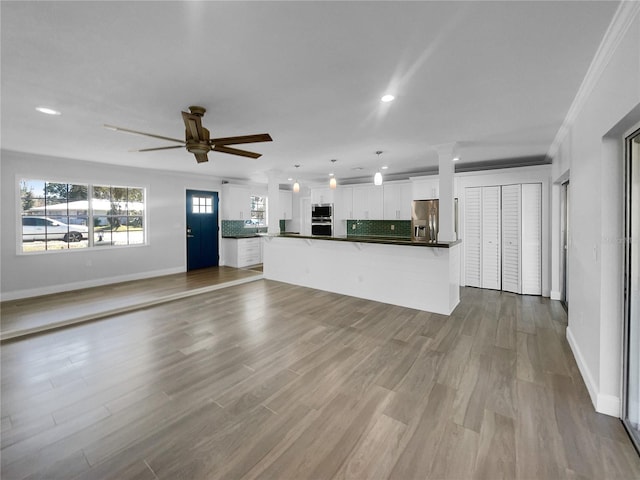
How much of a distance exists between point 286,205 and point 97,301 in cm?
614

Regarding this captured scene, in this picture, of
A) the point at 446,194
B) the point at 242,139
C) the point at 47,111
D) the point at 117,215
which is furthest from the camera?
the point at 117,215

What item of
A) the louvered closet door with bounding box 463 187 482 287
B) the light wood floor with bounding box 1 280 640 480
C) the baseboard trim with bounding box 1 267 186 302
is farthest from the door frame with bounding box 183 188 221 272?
the louvered closet door with bounding box 463 187 482 287

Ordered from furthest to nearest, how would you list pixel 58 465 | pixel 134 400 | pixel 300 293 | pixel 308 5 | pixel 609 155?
pixel 300 293 → pixel 134 400 → pixel 609 155 → pixel 58 465 → pixel 308 5

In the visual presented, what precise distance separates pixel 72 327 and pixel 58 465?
Answer: 2.71m

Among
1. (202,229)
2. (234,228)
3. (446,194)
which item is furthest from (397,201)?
(202,229)

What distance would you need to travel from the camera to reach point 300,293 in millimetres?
5332

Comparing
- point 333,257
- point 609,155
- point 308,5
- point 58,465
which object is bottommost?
point 58,465

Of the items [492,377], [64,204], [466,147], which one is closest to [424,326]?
[492,377]

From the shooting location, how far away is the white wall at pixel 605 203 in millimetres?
1674

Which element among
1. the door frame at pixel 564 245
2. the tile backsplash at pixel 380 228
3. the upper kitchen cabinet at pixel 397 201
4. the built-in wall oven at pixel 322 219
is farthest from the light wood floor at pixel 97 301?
the door frame at pixel 564 245

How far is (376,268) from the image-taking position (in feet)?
15.8

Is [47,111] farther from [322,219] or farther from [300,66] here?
[322,219]

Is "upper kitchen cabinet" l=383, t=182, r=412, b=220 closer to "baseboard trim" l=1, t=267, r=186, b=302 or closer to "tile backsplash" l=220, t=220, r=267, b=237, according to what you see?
"tile backsplash" l=220, t=220, r=267, b=237

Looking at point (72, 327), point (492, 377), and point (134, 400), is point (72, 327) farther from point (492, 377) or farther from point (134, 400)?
point (492, 377)
